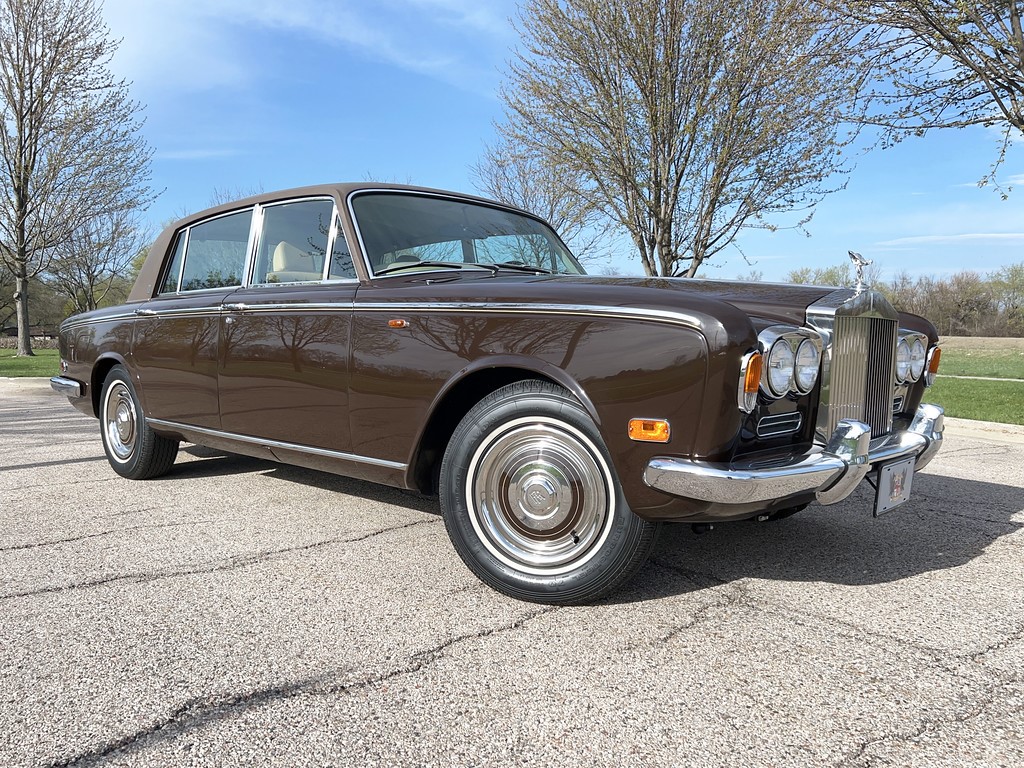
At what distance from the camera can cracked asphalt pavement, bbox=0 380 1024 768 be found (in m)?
1.71

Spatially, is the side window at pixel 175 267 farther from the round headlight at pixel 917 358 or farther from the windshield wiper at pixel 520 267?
the round headlight at pixel 917 358

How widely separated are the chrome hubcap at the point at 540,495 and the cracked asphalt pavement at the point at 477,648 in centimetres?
21

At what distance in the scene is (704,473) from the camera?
2.21m

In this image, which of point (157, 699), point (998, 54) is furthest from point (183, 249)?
point (998, 54)

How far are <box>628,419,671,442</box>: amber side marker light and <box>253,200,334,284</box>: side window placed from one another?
74.6 inches

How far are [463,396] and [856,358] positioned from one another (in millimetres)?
1544

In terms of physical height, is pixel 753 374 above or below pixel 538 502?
above

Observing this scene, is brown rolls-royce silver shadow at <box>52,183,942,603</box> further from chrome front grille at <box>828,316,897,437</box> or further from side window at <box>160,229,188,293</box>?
side window at <box>160,229,188,293</box>

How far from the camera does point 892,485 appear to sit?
8.95 ft

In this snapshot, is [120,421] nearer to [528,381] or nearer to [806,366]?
[528,381]

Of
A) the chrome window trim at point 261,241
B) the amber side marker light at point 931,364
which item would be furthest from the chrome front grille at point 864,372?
the chrome window trim at point 261,241

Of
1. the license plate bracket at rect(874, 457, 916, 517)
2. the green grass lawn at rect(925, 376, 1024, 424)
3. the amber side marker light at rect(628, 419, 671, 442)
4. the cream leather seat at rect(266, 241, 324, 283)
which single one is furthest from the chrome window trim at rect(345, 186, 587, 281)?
the green grass lawn at rect(925, 376, 1024, 424)

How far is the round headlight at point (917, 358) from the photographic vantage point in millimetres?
3227

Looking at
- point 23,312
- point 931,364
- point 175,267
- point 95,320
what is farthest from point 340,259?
point 23,312
